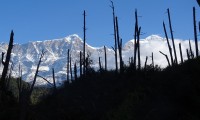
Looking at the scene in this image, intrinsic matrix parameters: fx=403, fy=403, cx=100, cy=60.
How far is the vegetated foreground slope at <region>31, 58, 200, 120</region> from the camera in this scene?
72.2ft

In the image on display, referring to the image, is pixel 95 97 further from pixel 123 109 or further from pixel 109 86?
pixel 123 109

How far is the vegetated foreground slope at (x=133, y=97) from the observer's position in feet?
Result: 72.2

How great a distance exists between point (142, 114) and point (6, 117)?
323 inches

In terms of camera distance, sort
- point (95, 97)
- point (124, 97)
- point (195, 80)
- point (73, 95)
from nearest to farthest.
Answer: point (195, 80)
point (124, 97)
point (95, 97)
point (73, 95)

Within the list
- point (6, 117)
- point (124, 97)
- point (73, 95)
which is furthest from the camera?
point (73, 95)

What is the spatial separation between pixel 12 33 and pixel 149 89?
13.5m

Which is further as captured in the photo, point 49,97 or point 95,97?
point 49,97

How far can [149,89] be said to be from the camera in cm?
2578

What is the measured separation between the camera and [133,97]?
2583 cm

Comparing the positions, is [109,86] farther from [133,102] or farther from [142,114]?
[142,114]

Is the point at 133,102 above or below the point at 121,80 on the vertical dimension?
below

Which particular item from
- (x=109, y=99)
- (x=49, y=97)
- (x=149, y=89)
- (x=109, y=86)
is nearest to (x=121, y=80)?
(x=109, y=86)

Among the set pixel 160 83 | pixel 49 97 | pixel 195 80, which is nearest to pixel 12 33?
pixel 49 97

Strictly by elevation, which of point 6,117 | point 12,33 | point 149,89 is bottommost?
point 6,117
